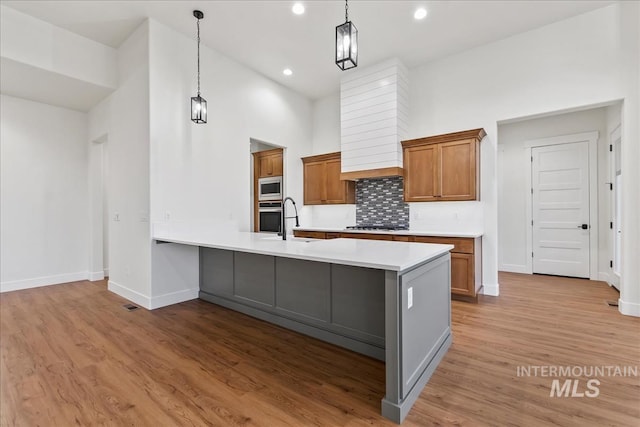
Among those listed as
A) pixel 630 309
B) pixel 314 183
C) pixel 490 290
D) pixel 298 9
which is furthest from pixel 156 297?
pixel 630 309

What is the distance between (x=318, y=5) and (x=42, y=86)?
3.78 m

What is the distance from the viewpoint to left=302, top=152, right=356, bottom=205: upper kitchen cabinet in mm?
5406

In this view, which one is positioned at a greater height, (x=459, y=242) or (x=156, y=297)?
(x=459, y=242)

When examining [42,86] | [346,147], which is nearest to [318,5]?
[346,147]

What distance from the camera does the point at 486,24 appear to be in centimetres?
377

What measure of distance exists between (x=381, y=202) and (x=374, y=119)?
1.36m

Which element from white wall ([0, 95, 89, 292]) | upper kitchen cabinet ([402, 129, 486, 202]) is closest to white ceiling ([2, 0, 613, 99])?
upper kitchen cabinet ([402, 129, 486, 202])

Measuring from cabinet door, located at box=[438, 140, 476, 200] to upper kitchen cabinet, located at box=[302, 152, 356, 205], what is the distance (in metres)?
1.66

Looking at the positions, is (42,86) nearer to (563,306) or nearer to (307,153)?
(307,153)

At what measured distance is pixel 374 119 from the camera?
15.4 feet

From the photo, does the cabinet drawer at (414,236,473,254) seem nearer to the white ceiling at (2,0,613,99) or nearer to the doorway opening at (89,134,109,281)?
the white ceiling at (2,0,613,99)

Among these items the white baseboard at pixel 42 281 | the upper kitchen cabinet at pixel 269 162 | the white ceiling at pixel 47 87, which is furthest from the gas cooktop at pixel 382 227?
the white baseboard at pixel 42 281
